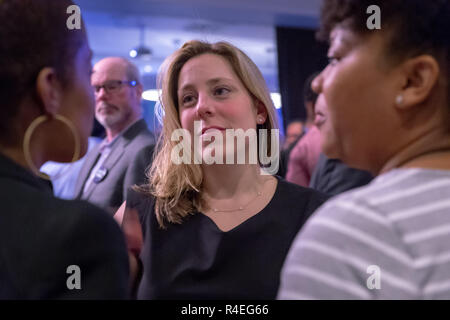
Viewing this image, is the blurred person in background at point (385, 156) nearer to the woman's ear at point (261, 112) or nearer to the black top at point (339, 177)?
the woman's ear at point (261, 112)

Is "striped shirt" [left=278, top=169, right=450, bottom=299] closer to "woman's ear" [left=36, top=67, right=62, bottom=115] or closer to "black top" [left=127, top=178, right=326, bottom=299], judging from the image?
"woman's ear" [left=36, top=67, right=62, bottom=115]

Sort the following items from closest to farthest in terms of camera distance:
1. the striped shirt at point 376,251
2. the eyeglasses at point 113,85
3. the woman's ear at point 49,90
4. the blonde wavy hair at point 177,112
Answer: the striped shirt at point 376,251, the woman's ear at point 49,90, the blonde wavy hair at point 177,112, the eyeglasses at point 113,85

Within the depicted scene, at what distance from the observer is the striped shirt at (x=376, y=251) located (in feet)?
1.66

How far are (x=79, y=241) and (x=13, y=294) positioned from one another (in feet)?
0.33

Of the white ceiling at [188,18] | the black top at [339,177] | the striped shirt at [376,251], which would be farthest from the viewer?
the white ceiling at [188,18]

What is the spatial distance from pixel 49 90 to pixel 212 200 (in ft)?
2.42

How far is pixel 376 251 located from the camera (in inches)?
19.9

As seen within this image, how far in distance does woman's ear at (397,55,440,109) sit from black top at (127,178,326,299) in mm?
625

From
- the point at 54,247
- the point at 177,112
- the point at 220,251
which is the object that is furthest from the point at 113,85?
the point at 54,247

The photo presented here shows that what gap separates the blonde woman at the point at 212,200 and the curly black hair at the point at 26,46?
0.61 metres

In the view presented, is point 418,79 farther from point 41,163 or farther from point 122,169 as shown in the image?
point 122,169

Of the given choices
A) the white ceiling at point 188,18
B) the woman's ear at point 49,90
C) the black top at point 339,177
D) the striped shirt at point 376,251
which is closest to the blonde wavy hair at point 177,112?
the black top at point 339,177

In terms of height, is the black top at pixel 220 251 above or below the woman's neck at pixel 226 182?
below
